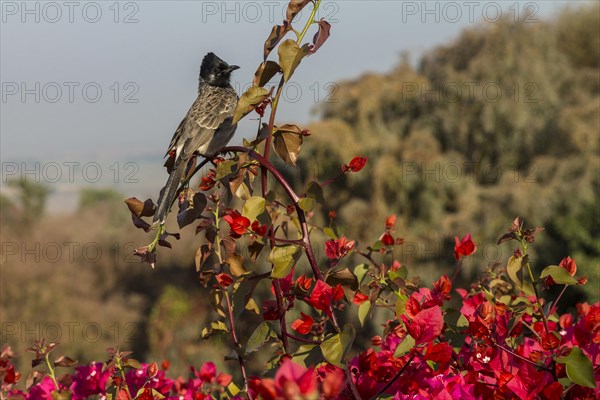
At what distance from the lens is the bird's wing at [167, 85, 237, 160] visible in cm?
243

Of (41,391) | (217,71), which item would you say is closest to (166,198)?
(41,391)

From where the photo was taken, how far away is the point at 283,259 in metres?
1.19

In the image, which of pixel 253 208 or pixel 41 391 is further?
pixel 41 391

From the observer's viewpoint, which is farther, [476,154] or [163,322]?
[163,322]

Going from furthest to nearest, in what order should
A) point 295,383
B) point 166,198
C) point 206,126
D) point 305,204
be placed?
point 206,126 → point 166,198 → point 305,204 → point 295,383

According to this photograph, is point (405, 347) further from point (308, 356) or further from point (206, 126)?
point (206, 126)

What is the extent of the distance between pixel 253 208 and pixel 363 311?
0.29 meters

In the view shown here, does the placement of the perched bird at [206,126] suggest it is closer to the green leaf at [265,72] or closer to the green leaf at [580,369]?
the green leaf at [265,72]

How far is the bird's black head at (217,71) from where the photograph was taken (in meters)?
3.14

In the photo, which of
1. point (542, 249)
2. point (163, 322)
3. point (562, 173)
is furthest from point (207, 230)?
point (163, 322)

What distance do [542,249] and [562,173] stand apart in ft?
5.26

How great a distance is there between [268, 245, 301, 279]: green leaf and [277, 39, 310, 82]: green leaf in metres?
0.33

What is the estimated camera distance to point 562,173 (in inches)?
449

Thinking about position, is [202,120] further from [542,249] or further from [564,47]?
[564,47]
